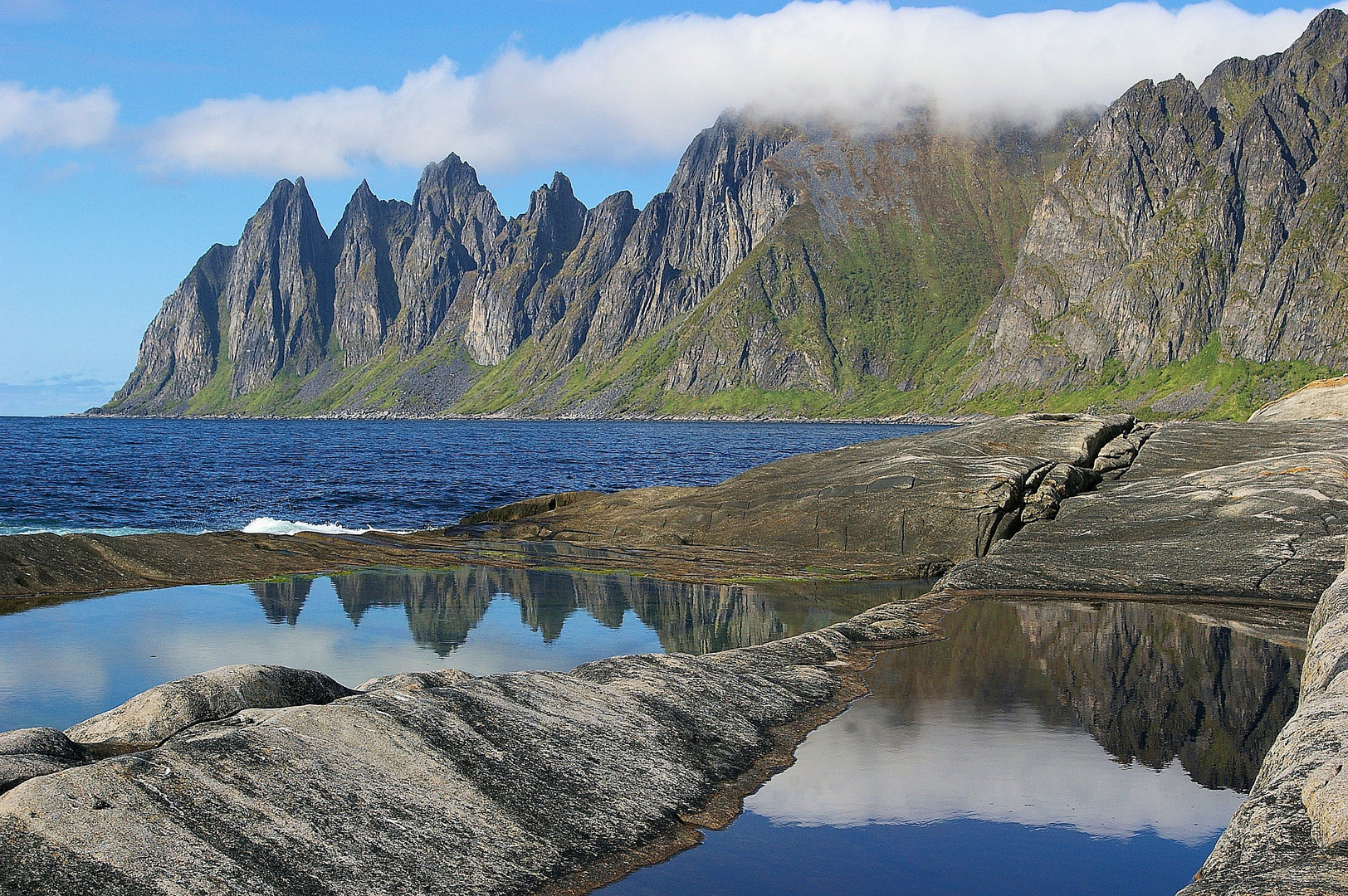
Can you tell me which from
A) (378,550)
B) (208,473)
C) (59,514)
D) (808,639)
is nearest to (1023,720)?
(808,639)

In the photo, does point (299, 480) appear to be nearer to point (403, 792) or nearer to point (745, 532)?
point (745, 532)

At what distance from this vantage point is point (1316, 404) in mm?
53250

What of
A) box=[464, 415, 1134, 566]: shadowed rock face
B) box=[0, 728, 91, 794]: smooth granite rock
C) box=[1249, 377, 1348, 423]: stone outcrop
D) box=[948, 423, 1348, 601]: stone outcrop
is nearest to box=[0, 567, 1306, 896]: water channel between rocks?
box=[948, 423, 1348, 601]: stone outcrop

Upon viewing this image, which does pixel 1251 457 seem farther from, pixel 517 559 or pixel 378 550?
pixel 378 550

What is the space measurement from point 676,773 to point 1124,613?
1794 centimetres

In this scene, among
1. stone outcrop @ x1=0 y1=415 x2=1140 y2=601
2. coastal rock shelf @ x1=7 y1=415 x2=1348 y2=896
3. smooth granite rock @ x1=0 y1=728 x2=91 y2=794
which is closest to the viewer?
coastal rock shelf @ x1=7 y1=415 x2=1348 y2=896

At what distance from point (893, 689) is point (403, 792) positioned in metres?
10.4

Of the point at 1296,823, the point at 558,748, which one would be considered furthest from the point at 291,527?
the point at 1296,823

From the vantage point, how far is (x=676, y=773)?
12133mm

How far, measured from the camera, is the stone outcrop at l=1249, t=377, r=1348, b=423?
168 feet

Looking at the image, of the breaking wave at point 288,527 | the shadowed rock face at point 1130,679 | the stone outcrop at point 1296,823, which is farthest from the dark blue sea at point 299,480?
the stone outcrop at point 1296,823

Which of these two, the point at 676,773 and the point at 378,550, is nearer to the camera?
the point at 676,773

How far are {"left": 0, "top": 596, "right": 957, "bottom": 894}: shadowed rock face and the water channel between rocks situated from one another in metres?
0.90

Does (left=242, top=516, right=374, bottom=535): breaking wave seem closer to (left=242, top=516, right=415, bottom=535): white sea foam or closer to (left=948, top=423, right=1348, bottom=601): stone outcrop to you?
(left=242, top=516, right=415, bottom=535): white sea foam
